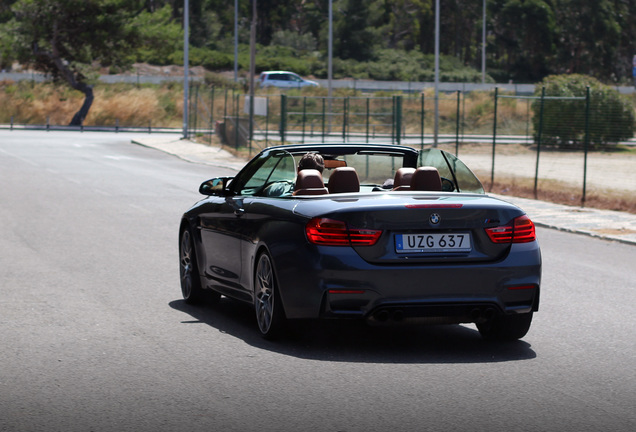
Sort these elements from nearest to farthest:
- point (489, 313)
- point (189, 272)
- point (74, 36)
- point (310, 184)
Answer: point (489, 313) → point (310, 184) → point (189, 272) → point (74, 36)

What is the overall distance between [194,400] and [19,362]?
157cm

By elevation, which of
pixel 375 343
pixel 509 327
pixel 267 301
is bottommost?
pixel 375 343

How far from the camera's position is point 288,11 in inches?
4825

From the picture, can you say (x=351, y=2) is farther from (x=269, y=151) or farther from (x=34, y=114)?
(x=269, y=151)

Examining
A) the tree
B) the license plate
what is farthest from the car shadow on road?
the tree

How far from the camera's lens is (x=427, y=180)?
8117 millimetres

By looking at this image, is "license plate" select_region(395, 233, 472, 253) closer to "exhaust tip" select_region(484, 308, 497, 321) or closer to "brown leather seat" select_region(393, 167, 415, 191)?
"exhaust tip" select_region(484, 308, 497, 321)

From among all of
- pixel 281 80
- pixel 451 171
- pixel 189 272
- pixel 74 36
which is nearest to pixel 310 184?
pixel 451 171

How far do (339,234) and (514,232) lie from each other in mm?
1182

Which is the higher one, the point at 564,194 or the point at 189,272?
the point at 189,272

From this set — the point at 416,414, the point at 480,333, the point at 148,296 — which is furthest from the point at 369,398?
the point at 148,296

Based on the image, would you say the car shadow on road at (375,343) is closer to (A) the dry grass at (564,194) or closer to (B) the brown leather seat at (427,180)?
(B) the brown leather seat at (427,180)

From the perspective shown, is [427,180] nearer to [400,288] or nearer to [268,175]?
[400,288]

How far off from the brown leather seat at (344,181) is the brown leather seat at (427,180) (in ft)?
1.44
